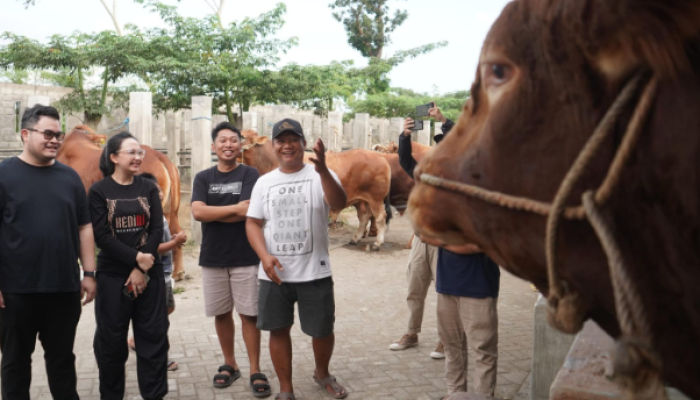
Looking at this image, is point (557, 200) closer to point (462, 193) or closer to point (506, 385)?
point (462, 193)

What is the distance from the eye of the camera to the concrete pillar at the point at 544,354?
11.7ft

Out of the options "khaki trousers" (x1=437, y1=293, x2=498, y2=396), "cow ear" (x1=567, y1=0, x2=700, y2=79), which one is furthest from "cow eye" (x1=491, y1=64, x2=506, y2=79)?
"khaki trousers" (x1=437, y1=293, x2=498, y2=396)

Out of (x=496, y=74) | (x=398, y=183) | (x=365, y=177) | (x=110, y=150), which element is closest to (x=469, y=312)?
(x=110, y=150)

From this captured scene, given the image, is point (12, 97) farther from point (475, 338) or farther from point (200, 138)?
point (475, 338)

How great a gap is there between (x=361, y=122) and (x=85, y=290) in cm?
1156

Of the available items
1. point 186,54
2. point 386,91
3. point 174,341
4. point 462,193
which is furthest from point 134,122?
point 386,91

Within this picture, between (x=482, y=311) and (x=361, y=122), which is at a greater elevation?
(x=361, y=122)

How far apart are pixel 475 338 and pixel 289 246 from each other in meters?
1.50

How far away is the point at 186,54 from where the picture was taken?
14.8m

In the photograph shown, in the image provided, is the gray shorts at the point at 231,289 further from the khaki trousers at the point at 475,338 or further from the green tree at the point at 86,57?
the green tree at the point at 86,57

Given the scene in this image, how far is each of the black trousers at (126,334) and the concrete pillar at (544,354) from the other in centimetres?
261

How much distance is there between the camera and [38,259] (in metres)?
3.76

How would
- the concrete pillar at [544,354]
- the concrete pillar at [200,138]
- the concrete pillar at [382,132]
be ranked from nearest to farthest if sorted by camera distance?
the concrete pillar at [544,354] < the concrete pillar at [200,138] < the concrete pillar at [382,132]

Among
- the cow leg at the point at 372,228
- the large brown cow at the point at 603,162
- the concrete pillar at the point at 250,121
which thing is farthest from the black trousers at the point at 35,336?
the concrete pillar at the point at 250,121
